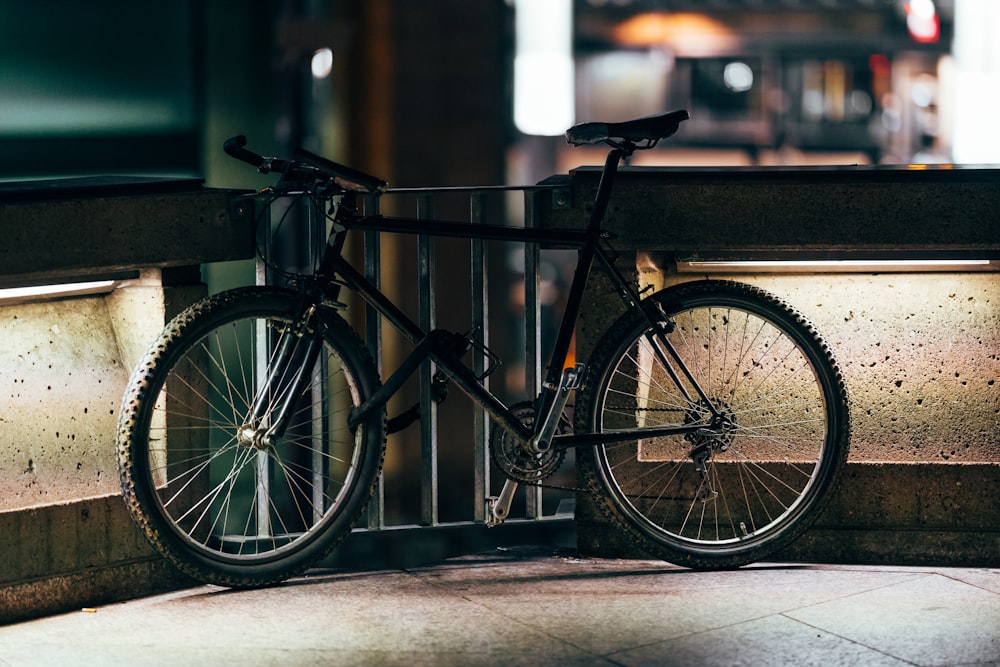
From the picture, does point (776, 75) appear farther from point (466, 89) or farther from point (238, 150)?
point (238, 150)

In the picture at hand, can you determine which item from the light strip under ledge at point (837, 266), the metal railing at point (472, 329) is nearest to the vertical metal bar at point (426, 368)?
the metal railing at point (472, 329)

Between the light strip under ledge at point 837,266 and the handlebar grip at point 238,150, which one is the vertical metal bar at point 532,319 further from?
the handlebar grip at point 238,150

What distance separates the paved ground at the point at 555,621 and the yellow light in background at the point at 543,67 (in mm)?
6295

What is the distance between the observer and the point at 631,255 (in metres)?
4.89

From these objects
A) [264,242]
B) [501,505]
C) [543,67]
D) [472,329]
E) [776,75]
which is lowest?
[501,505]

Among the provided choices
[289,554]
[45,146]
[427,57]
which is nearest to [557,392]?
[289,554]

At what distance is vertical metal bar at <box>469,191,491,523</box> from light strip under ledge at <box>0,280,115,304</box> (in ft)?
4.20

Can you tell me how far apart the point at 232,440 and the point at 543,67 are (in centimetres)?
717

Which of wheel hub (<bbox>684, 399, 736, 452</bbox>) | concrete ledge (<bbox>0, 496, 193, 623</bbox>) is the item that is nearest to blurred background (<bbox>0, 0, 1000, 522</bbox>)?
→ concrete ledge (<bbox>0, 496, 193, 623</bbox>)

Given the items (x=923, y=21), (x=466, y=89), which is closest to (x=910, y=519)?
(x=466, y=89)

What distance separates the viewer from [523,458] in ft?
15.3

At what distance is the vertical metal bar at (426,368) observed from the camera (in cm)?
489

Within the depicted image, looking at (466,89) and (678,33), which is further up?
(678,33)

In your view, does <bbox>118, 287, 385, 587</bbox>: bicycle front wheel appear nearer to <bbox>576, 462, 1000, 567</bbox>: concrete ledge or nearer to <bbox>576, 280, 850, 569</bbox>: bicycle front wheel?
<bbox>576, 280, 850, 569</bbox>: bicycle front wheel
